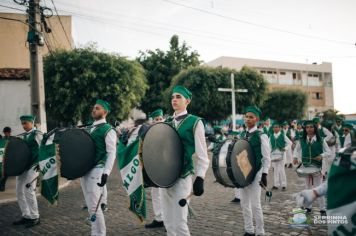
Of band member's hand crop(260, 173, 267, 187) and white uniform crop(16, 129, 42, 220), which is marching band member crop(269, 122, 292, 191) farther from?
white uniform crop(16, 129, 42, 220)

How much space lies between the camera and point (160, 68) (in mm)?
35031

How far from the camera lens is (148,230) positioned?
19.5 feet

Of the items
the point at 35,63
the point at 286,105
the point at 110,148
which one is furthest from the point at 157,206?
the point at 286,105

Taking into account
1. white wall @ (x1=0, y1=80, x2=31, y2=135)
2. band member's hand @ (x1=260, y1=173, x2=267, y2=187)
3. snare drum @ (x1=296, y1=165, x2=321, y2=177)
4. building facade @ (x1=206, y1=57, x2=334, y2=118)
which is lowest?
snare drum @ (x1=296, y1=165, x2=321, y2=177)

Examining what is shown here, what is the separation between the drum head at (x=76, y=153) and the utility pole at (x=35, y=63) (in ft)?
21.6

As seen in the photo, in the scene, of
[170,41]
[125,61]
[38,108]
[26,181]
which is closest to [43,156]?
[26,181]

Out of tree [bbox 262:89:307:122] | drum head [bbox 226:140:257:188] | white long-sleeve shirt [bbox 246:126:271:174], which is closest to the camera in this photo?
drum head [bbox 226:140:257:188]

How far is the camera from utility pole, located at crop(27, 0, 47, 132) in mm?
10945

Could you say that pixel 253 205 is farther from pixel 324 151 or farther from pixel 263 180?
pixel 324 151

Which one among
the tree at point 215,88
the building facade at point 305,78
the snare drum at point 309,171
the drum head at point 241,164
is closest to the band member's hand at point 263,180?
the drum head at point 241,164

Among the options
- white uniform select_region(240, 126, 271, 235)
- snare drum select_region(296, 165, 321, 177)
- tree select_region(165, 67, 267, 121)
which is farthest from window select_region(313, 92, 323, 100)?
white uniform select_region(240, 126, 271, 235)

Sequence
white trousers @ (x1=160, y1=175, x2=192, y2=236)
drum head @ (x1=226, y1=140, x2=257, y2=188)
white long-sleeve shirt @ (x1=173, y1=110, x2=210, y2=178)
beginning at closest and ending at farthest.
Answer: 1. white trousers @ (x1=160, y1=175, x2=192, y2=236)
2. white long-sleeve shirt @ (x1=173, y1=110, x2=210, y2=178)
3. drum head @ (x1=226, y1=140, x2=257, y2=188)

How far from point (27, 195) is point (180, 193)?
13.9ft

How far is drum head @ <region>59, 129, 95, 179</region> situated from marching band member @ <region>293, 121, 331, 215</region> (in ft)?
15.2
